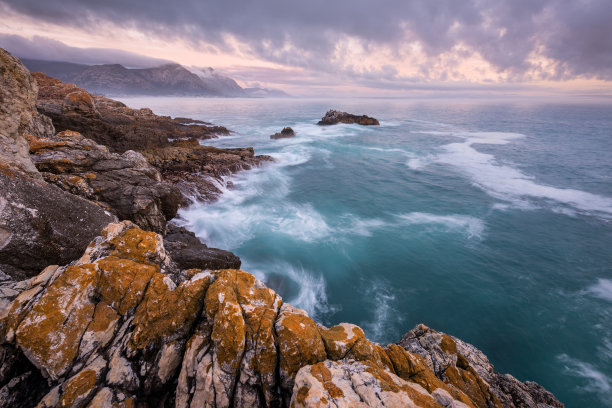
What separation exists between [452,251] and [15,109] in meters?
26.6

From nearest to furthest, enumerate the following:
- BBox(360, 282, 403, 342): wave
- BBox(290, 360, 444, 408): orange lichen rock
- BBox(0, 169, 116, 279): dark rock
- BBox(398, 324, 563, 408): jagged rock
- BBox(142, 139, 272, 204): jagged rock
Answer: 1. BBox(290, 360, 444, 408): orange lichen rock
2. BBox(0, 169, 116, 279): dark rock
3. BBox(398, 324, 563, 408): jagged rock
4. BBox(360, 282, 403, 342): wave
5. BBox(142, 139, 272, 204): jagged rock

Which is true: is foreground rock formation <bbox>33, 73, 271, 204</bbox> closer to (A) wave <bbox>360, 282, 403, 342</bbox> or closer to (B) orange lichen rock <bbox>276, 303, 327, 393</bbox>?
(A) wave <bbox>360, 282, 403, 342</bbox>

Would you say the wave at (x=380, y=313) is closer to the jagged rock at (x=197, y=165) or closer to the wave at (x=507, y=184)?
the jagged rock at (x=197, y=165)

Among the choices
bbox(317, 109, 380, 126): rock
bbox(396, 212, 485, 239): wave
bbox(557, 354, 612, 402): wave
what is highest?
bbox(317, 109, 380, 126): rock

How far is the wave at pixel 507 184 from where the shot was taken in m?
27.9

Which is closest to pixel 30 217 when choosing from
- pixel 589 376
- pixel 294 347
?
pixel 294 347

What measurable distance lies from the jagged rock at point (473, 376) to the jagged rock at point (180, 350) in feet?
6.50

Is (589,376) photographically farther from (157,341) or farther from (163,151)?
(163,151)

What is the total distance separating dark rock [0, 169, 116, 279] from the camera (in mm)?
6719

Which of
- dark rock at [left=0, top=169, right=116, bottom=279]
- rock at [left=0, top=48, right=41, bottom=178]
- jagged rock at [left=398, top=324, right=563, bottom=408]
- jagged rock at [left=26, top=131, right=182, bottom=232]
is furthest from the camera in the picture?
jagged rock at [left=26, top=131, right=182, bottom=232]

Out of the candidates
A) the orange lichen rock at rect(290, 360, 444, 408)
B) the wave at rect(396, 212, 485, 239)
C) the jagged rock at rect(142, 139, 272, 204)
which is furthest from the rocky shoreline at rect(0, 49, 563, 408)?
the wave at rect(396, 212, 485, 239)

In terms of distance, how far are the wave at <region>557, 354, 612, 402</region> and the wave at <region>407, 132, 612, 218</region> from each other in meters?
19.9

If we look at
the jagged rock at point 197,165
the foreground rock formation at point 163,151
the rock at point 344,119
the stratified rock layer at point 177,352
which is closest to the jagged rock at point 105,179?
the stratified rock layer at point 177,352

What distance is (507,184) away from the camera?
33.6m
